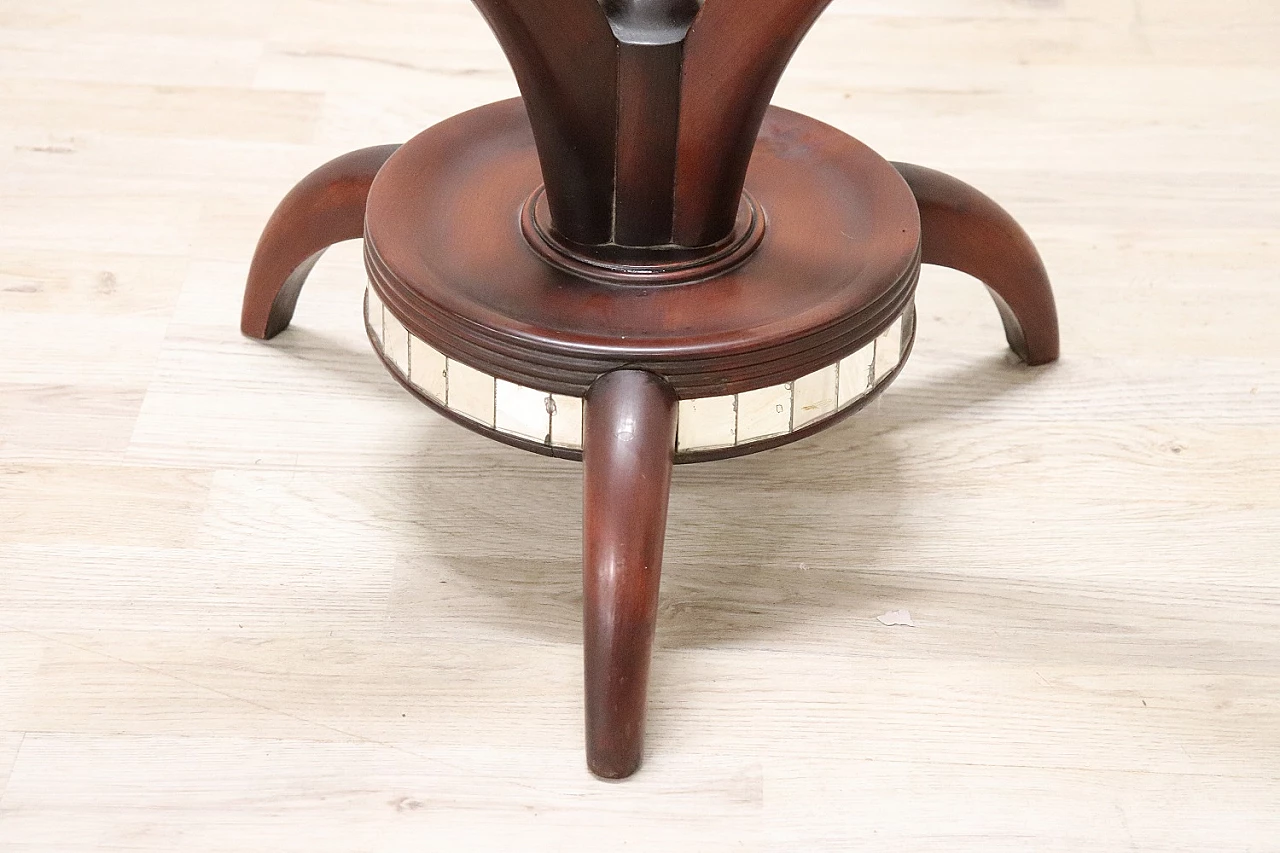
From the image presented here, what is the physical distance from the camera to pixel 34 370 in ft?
3.97

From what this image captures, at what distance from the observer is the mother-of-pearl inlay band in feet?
3.08

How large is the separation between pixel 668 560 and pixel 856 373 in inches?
7.7

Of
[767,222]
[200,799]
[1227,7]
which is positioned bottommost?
[200,799]

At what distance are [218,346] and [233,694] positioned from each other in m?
0.39

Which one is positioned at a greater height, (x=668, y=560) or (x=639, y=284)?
(x=639, y=284)

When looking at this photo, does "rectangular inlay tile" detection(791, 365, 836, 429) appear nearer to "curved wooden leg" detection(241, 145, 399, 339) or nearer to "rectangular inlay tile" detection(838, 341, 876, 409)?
"rectangular inlay tile" detection(838, 341, 876, 409)

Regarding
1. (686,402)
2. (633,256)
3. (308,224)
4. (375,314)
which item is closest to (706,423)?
(686,402)

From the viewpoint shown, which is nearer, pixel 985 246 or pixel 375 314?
pixel 375 314

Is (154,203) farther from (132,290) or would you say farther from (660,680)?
(660,680)

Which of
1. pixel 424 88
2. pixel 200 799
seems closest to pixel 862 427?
pixel 200 799

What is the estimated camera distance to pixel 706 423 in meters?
0.94

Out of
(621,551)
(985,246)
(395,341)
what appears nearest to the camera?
(621,551)

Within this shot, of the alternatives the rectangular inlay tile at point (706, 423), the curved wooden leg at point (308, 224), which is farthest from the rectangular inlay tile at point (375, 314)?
the rectangular inlay tile at point (706, 423)

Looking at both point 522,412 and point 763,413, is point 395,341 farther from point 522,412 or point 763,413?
point 763,413
